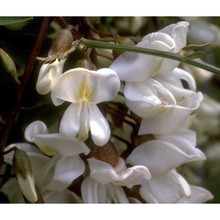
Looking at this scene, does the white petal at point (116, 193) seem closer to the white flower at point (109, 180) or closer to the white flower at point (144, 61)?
the white flower at point (109, 180)

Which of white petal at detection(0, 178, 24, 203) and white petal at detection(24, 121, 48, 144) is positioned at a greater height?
white petal at detection(24, 121, 48, 144)

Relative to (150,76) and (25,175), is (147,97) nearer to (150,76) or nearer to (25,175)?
(150,76)

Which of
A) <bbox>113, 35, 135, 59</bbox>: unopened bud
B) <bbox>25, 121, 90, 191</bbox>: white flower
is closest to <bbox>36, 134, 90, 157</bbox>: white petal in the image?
<bbox>25, 121, 90, 191</bbox>: white flower

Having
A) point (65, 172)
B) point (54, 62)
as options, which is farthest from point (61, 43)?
point (65, 172)

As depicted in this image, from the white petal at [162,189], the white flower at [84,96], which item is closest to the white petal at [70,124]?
the white flower at [84,96]

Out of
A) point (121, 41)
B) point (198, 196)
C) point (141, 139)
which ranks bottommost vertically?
point (198, 196)

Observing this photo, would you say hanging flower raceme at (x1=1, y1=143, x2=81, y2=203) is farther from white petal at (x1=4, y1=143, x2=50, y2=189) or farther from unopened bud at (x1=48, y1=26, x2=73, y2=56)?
unopened bud at (x1=48, y1=26, x2=73, y2=56)

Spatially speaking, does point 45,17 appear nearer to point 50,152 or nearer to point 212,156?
point 50,152
